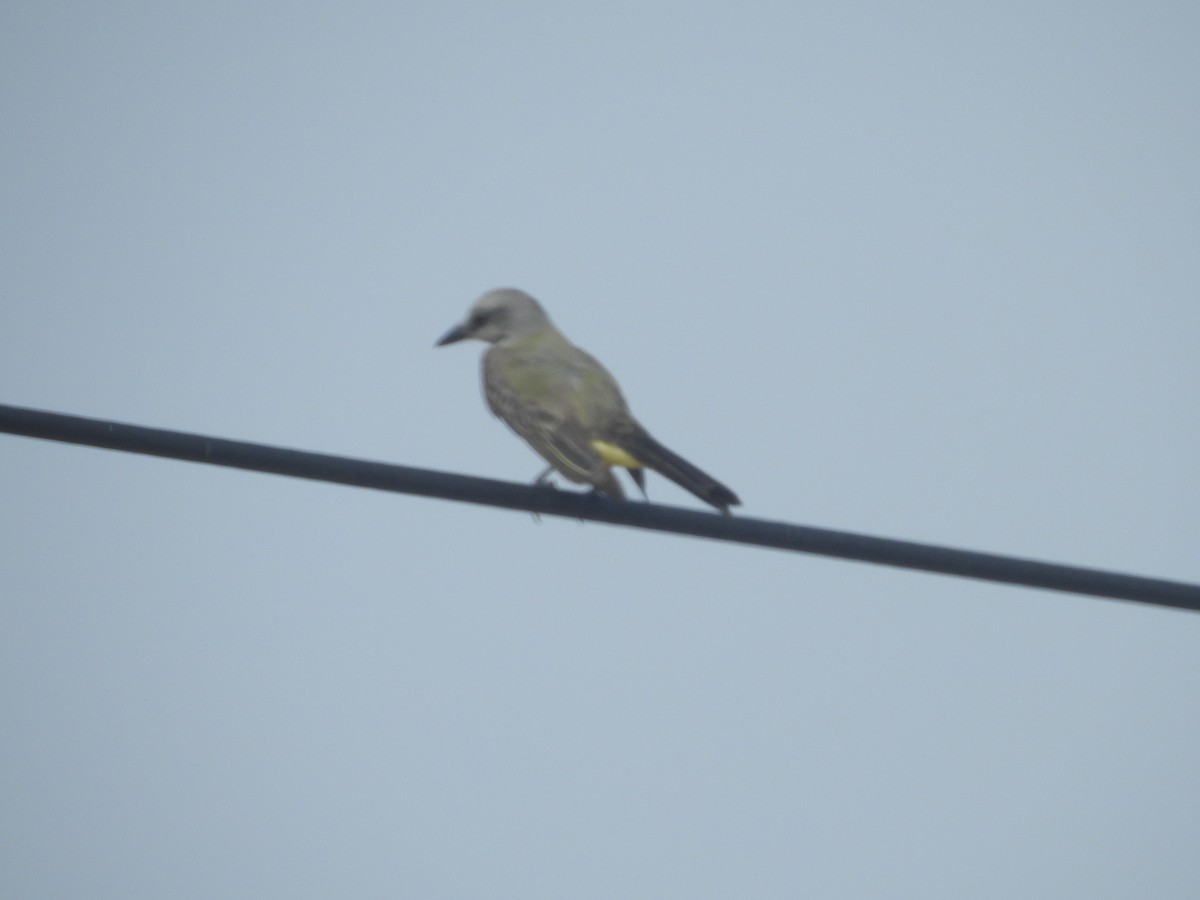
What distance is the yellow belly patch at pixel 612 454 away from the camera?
611 centimetres

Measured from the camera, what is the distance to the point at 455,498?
4254 mm

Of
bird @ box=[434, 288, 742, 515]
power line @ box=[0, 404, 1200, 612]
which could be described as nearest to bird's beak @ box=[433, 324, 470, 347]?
bird @ box=[434, 288, 742, 515]

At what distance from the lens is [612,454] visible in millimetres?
6160

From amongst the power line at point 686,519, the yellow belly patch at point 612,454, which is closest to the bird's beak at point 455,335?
the yellow belly patch at point 612,454

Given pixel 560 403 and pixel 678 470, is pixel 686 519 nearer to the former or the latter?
pixel 678 470

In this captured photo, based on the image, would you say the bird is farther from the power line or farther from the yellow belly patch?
the power line

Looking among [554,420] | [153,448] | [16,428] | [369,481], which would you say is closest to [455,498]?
[369,481]

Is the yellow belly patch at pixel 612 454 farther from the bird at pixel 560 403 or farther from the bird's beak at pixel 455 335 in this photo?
the bird's beak at pixel 455 335

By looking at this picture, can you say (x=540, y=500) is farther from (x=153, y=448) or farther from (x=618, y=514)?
(x=153, y=448)

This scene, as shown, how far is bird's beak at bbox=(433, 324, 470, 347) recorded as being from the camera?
8.26 m

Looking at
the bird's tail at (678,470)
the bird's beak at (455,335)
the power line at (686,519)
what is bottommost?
the power line at (686,519)

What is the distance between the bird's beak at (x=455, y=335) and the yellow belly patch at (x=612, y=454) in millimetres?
2279

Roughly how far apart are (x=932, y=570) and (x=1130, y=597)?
1.85 ft

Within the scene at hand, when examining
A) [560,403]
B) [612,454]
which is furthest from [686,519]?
[560,403]
